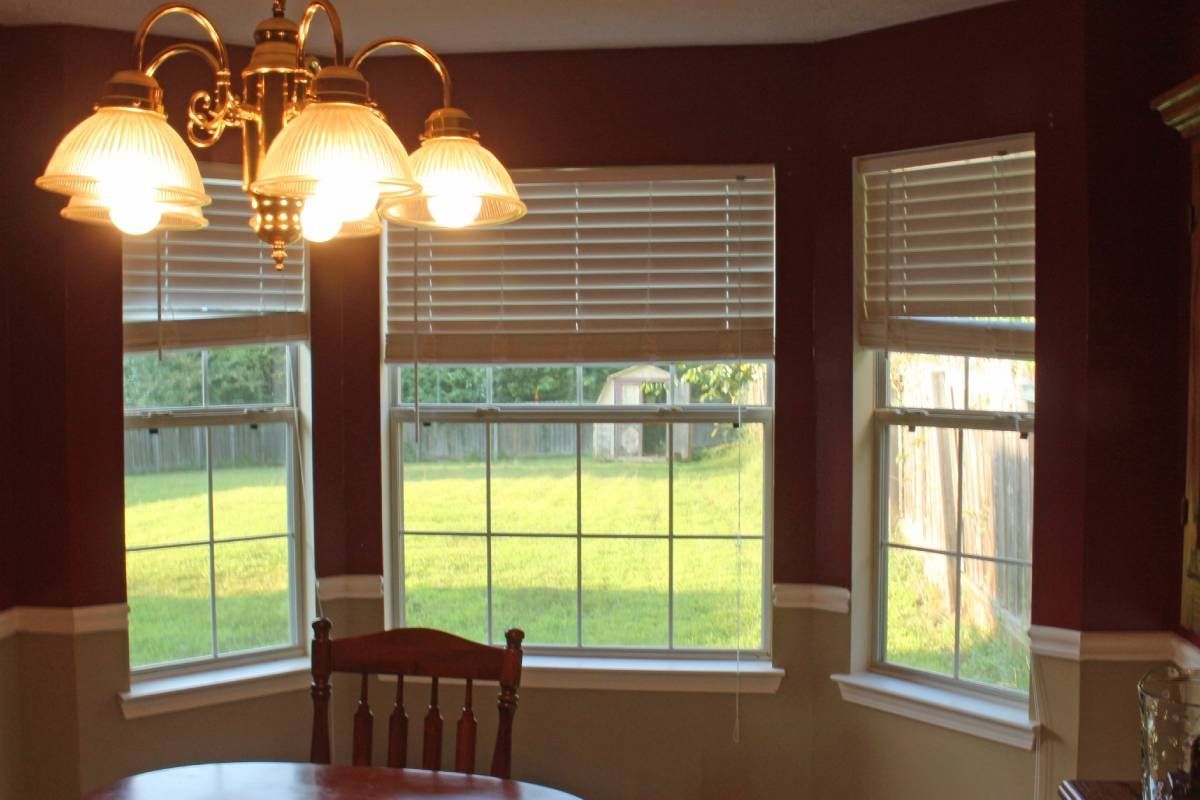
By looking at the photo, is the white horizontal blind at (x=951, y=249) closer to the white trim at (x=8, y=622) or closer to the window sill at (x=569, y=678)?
the window sill at (x=569, y=678)

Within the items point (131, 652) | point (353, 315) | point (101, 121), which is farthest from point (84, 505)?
point (101, 121)

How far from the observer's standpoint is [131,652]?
10.9ft

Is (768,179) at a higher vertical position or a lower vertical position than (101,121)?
higher

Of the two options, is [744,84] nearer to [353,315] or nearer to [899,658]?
[353,315]

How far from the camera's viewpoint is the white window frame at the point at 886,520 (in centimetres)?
305

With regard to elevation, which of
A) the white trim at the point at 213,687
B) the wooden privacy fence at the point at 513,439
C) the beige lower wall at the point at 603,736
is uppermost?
the wooden privacy fence at the point at 513,439

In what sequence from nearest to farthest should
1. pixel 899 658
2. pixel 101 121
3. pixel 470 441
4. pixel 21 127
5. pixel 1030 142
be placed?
pixel 101 121 < pixel 1030 142 < pixel 21 127 < pixel 899 658 < pixel 470 441

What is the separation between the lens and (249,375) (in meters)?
3.48

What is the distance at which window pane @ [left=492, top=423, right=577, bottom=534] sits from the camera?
3521 millimetres

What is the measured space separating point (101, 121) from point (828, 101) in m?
2.36

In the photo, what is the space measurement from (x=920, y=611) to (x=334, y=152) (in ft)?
8.28

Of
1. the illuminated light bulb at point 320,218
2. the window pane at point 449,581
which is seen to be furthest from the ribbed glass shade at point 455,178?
the window pane at point 449,581

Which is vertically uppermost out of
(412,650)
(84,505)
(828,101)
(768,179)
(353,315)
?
(828,101)

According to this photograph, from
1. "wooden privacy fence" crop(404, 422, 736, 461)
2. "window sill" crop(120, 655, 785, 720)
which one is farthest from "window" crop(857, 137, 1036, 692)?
"wooden privacy fence" crop(404, 422, 736, 461)
